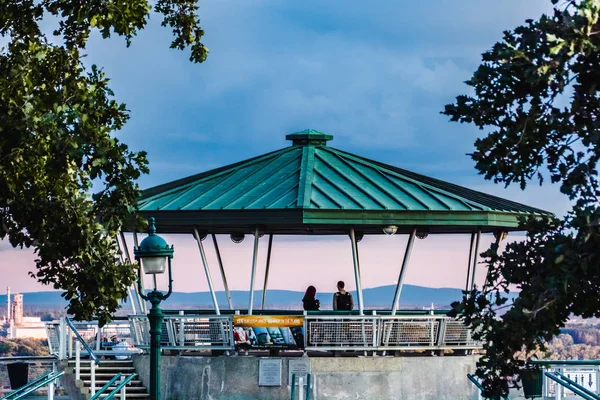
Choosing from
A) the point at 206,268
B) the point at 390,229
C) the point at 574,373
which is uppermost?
the point at 390,229

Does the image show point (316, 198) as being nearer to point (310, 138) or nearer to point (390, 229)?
point (390, 229)

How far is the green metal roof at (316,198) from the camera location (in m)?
27.0

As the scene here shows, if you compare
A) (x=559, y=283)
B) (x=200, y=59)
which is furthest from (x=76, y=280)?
(x=559, y=283)

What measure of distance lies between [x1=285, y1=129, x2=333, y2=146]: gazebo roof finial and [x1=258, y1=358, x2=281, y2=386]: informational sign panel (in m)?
5.85

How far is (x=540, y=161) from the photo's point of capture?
14.4 metres

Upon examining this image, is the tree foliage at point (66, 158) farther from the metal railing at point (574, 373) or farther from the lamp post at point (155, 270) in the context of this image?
the metal railing at point (574, 373)

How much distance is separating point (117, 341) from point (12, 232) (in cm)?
1217

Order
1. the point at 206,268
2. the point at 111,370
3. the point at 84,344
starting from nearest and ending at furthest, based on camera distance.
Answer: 1. the point at 206,268
2. the point at 84,344
3. the point at 111,370

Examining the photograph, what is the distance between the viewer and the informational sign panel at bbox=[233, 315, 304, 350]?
88.3ft

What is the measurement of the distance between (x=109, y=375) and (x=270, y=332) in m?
3.49

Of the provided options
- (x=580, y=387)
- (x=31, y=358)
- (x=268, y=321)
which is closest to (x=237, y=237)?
(x=268, y=321)

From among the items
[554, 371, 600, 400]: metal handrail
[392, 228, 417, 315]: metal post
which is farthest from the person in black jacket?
[554, 371, 600, 400]: metal handrail

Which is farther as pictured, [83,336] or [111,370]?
[83,336]

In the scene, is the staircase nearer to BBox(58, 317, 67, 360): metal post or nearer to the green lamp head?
BBox(58, 317, 67, 360): metal post
